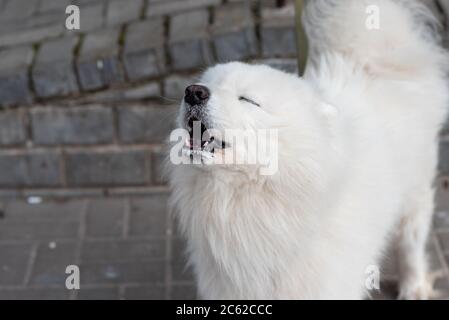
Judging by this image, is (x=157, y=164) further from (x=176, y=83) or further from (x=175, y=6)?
(x=175, y=6)

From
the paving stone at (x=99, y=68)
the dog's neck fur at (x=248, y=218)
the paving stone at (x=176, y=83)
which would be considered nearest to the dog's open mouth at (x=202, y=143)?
the dog's neck fur at (x=248, y=218)

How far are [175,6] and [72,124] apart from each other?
1.08 metres

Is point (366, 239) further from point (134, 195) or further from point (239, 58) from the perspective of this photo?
point (134, 195)

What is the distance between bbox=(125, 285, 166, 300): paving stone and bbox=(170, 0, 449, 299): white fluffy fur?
2.24 ft

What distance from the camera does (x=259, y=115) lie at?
9.20ft

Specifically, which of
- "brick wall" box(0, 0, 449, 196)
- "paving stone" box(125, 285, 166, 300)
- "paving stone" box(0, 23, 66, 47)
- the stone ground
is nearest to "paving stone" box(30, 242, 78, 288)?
the stone ground

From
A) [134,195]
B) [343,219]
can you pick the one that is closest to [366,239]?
[343,219]

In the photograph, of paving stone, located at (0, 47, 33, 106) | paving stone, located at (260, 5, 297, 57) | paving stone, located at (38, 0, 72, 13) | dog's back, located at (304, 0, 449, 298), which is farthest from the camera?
paving stone, located at (38, 0, 72, 13)

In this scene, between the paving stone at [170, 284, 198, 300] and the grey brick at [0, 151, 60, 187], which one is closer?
the paving stone at [170, 284, 198, 300]

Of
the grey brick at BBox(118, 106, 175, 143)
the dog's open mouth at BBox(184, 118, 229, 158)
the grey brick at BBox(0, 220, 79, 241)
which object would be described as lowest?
the grey brick at BBox(0, 220, 79, 241)

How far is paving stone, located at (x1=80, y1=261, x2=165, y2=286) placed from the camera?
4.08 m

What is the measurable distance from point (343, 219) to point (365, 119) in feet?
1.59

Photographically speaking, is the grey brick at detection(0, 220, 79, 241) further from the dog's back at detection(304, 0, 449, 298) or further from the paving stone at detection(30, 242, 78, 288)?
the dog's back at detection(304, 0, 449, 298)

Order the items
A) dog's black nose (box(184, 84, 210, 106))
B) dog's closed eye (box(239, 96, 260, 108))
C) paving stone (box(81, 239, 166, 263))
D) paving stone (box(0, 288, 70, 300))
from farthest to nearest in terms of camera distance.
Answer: paving stone (box(81, 239, 166, 263))
paving stone (box(0, 288, 70, 300))
dog's closed eye (box(239, 96, 260, 108))
dog's black nose (box(184, 84, 210, 106))
